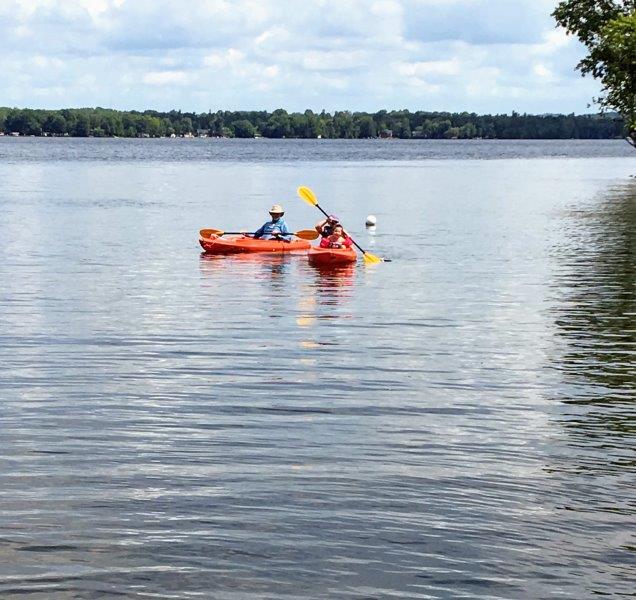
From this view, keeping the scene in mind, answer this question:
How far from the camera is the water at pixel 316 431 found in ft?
31.0

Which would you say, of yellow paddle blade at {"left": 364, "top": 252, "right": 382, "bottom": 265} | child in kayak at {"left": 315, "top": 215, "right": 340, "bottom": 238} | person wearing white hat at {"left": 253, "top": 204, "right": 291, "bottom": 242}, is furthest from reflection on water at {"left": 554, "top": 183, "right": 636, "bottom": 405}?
person wearing white hat at {"left": 253, "top": 204, "right": 291, "bottom": 242}


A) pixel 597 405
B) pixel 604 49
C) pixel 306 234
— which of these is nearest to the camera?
pixel 597 405

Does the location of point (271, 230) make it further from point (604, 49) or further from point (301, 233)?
point (604, 49)

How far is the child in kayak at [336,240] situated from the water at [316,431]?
42.0 inches

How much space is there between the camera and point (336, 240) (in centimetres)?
3192

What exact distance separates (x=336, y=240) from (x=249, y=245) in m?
3.34

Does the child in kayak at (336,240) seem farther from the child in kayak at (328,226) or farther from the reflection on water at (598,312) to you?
the reflection on water at (598,312)

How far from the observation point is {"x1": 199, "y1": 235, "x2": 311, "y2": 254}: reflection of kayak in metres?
34.3

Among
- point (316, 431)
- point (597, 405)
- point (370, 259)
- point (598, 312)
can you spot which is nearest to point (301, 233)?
point (370, 259)

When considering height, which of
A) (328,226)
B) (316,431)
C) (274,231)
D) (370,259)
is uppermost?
(328,226)

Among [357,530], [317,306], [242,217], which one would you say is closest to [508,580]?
[357,530]

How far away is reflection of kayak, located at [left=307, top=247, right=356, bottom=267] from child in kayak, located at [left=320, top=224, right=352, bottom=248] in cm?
38

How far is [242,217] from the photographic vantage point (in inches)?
2141

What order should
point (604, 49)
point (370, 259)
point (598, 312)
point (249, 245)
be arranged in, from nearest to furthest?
point (598, 312), point (370, 259), point (249, 245), point (604, 49)
